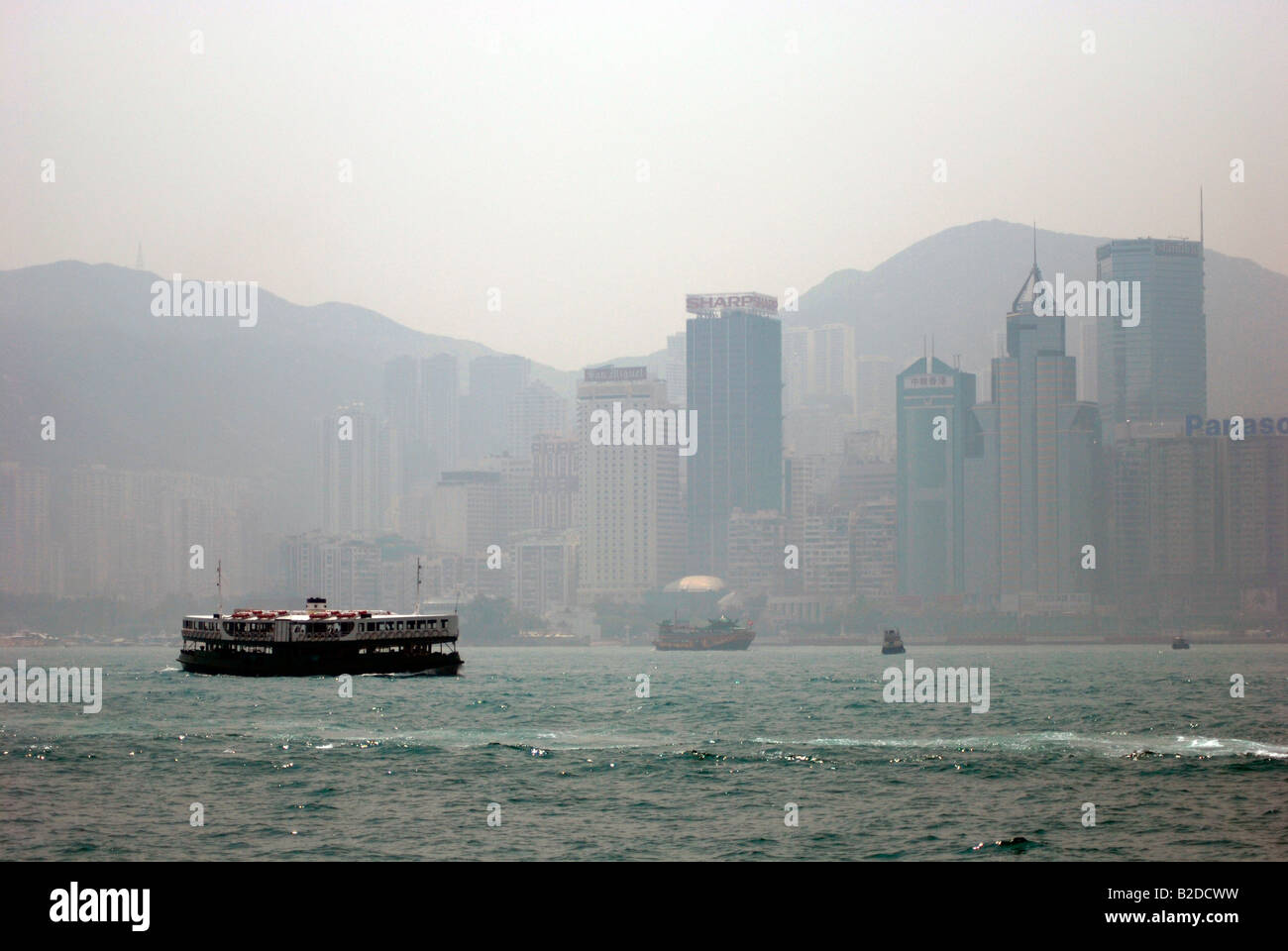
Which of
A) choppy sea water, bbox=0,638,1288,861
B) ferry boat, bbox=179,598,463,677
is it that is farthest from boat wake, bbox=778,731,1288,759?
ferry boat, bbox=179,598,463,677

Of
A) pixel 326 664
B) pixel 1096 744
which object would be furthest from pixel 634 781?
pixel 326 664

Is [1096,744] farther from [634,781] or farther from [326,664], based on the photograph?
[326,664]

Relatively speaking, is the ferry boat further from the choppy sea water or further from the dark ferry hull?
the choppy sea water

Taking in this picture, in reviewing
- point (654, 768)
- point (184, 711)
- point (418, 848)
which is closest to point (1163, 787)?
point (654, 768)

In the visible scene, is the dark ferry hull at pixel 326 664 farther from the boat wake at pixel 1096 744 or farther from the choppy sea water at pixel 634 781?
the boat wake at pixel 1096 744

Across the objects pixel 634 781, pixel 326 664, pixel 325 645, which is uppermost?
pixel 325 645
